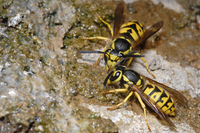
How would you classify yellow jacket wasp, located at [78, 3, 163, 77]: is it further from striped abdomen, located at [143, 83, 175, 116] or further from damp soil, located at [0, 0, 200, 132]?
striped abdomen, located at [143, 83, 175, 116]

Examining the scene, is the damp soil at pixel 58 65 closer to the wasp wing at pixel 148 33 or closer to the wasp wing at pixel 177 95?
the wasp wing at pixel 177 95

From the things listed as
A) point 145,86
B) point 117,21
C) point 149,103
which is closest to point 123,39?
point 117,21

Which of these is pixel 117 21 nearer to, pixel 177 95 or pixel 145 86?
pixel 145 86

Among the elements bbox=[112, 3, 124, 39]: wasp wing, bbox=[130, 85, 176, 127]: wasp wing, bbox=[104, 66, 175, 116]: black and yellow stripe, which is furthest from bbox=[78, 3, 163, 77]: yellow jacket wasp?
bbox=[130, 85, 176, 127]: wasp wing

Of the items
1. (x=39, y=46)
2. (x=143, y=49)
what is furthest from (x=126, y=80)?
(x=39, y=46)

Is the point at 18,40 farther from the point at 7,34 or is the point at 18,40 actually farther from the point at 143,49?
the point at 143,49

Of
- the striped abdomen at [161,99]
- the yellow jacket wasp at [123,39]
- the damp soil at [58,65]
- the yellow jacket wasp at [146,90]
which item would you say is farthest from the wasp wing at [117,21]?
the striped abdomen at [161,99]

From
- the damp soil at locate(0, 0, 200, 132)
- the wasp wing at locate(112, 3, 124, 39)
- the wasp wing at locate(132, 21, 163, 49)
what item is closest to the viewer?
the damp soil at locate(0, 0, 200, 132)

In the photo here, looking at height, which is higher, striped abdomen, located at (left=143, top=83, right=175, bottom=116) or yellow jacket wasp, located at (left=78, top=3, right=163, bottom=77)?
yellow jacket wasp, located at (left=78, top=3, right=163, bottom=77)
